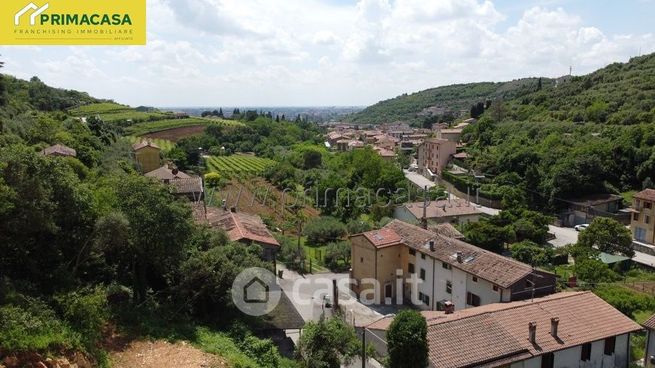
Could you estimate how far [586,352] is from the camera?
2145cm

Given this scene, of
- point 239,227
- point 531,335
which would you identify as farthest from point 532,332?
point 239,227

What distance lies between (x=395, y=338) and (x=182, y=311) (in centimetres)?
877

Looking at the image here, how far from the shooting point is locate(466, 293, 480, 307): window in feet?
88.0

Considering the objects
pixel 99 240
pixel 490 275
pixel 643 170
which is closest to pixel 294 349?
pixel 99 240

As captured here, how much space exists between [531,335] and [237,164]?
69.2 m

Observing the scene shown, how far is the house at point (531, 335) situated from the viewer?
19.8m

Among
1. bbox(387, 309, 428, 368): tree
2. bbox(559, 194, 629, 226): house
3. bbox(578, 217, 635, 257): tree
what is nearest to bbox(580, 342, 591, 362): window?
bbox(387, 309, 428, 368): tree

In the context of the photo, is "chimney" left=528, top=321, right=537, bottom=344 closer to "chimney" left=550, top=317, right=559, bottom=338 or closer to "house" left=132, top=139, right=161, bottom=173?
"chimney" left=550, top=317, right=559, bottom=338

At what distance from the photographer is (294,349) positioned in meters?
21.5

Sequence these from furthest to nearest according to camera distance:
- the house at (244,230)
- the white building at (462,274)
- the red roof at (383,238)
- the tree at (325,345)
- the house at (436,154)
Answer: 1. the house at (436,154)
2. the red roof at (383,238)
3. the house at (244,230)
4. the white building at (462,274)
5. the tree at (325,345)

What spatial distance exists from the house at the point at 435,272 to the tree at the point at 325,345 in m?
9.29

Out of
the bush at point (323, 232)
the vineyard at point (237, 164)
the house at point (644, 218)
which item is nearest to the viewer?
the bush at point (323, 232)

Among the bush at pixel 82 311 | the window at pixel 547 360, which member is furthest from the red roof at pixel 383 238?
the bush at pixel 82 311

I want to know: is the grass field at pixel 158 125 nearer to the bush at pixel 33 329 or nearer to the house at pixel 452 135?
the house at pixel 452 135
